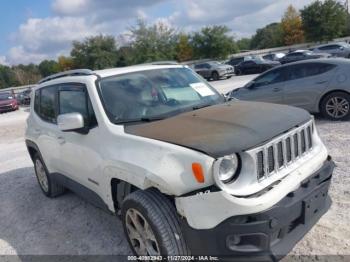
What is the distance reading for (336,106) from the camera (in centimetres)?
829

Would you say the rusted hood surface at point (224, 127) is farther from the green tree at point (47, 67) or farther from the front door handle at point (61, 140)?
the green tree at point (47, 67)

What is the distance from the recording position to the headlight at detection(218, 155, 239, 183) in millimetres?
2748

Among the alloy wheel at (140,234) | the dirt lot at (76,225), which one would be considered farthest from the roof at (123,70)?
the dirt lot at (76,225)

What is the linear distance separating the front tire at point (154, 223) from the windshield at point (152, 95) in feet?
2.97

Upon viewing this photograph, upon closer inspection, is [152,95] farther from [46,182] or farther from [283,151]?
[46,182]

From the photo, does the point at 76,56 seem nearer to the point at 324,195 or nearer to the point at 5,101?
the point at 5,101

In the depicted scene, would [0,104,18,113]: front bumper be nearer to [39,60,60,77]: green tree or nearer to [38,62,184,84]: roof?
[38,62,184,84]: roof

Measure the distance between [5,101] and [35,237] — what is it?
26.3m

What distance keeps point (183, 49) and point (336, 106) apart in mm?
54232

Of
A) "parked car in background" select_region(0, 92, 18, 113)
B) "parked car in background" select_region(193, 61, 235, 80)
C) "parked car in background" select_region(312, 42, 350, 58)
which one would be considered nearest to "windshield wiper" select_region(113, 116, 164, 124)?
"parked car in background" select_region(0, 92, 18, 113)

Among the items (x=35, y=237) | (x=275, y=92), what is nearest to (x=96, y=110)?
(x=35, y=237)

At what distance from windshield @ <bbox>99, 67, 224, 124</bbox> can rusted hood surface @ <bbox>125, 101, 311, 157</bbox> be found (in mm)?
258

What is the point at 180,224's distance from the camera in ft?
9.34

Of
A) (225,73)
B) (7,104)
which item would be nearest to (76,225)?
(7,104)
